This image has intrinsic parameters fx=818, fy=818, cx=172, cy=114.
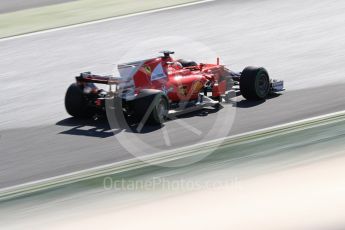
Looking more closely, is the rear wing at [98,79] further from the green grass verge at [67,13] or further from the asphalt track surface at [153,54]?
the green grass verge at [67,13]

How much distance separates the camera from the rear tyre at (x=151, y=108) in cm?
1291

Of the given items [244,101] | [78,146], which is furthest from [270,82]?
[78,146]

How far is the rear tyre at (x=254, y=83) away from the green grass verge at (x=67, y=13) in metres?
9.06

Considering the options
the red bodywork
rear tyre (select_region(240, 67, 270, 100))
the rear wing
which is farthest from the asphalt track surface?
the rear wing

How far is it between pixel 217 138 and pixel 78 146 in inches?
84.4

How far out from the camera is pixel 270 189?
30.0 ft

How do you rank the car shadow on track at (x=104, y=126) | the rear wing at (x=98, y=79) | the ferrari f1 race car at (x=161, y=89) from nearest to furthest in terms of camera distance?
the car shadow on track at (x=104, y=126) < the ferrari f1 race car at (x=161, y=89) < the rear wing at (x=98, y=79)

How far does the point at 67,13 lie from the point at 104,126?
10.6 meters

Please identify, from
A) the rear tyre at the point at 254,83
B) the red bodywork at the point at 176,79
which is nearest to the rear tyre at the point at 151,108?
the red bodywork at the point at 176,79

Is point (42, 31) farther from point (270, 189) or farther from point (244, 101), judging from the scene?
point (270, 189)

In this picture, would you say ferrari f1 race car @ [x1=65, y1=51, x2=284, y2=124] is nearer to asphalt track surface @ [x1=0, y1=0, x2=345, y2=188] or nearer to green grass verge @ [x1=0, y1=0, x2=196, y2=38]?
asphalt track surface @ [x1=0, y1=0, x2=345, y2=188]

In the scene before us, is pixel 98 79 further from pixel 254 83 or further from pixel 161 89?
pixel 254 83

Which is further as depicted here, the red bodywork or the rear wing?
the red bodywork

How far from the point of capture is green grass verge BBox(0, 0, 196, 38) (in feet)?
72.5
